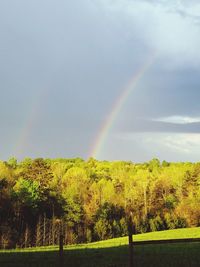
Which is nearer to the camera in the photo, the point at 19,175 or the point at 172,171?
the point at 19,175

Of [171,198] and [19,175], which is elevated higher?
[19,175]

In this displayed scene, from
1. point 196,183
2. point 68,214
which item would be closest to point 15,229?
point 68,214

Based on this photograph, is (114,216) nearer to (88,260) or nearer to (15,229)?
(15,229)

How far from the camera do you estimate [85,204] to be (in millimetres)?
100812

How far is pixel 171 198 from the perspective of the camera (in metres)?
107

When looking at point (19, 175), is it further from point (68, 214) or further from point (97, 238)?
point (97, 238)

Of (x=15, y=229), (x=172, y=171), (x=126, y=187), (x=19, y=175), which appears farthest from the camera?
(x=172, y=171)

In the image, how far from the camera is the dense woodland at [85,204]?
8344 cm

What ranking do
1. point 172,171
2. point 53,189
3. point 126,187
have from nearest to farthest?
point 53,189 < point 126,187 < point 172,171

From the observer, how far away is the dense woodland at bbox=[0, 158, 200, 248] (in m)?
83.4

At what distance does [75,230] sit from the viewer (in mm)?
91938

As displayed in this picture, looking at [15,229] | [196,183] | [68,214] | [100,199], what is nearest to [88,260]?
[15,229]

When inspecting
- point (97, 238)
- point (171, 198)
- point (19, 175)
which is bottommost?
point (97, 238)

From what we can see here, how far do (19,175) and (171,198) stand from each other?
128 ft
